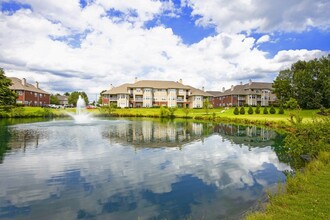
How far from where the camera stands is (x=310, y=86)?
66312 millimetres

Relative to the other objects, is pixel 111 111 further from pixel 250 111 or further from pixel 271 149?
pixel 271 149

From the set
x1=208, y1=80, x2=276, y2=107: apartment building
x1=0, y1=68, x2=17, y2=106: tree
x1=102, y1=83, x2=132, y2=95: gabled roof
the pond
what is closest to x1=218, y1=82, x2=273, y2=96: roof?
x1=208, y1=80, x2=276, y2=107: apartment building

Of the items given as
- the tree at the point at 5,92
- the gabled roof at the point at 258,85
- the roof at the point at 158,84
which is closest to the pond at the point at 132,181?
the tree at the point at 5,92

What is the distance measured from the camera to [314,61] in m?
69.1

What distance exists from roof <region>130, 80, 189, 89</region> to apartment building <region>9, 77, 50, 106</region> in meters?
33.8

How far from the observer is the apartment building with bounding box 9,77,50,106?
83.2 meters

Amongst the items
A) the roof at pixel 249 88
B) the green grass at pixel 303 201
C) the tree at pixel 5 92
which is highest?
the roof at pixel 249 88

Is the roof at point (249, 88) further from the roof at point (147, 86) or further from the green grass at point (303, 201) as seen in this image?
the green grass at point (303, 201)

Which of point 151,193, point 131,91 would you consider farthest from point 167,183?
point 131,91

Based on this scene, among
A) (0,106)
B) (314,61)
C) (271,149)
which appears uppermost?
(314,61)

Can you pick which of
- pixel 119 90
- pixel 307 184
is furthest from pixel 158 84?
pixel 307 184

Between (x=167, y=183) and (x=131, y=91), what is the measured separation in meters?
82.1

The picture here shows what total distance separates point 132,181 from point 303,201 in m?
7.73

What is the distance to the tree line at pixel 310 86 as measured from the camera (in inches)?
2549
